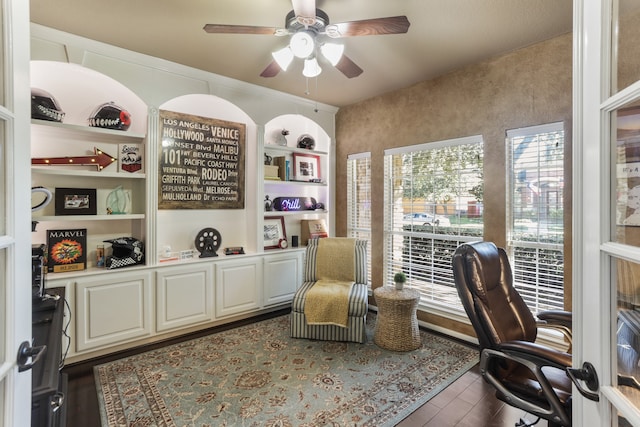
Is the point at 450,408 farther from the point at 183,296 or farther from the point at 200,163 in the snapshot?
the point at 200,163

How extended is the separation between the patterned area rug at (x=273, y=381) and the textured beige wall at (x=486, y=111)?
122 cm

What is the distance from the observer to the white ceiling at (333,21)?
2.07 meters

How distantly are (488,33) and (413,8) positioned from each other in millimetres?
723

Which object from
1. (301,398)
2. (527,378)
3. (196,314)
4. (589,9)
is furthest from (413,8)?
(196,314)

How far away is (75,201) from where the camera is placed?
271 cm

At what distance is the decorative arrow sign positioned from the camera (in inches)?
102

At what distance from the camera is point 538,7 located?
2.05m

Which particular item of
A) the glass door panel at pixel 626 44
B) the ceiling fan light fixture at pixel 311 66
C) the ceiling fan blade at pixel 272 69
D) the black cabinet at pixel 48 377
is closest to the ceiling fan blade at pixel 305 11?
the ceiling fan light fixture at pixel 311 66

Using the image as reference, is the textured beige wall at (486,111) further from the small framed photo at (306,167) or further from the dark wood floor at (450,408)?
the dark wood floor at (450,408)

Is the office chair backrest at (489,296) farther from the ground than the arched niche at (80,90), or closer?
closer

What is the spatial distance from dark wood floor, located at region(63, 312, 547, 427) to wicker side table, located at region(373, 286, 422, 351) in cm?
53

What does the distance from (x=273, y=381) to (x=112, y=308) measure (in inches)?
61.1

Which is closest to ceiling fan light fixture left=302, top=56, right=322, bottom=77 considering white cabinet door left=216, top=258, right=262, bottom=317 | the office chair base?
white cabinet door left=216, top=258, right=262, bottom=317

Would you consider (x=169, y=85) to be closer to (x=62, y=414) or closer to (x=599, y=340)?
(x=62, y=414)
